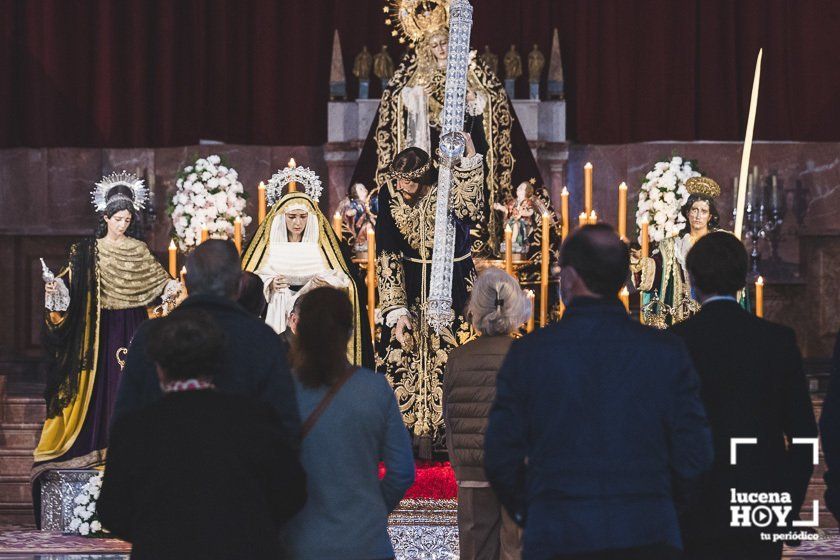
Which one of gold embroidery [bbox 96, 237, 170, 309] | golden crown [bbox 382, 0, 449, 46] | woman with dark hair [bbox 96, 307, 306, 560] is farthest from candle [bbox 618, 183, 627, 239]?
woman with dark hair [bbox 96, 307, 306, 560]

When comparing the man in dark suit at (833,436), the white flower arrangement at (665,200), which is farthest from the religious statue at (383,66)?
the man in dark suit at (833,436)

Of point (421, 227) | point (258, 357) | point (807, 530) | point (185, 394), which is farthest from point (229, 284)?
point (421, 227)

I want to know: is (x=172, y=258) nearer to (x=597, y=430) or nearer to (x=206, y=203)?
(x=206, y=203)

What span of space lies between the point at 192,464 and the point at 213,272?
788mm

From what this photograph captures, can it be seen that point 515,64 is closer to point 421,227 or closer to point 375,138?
point 375,138

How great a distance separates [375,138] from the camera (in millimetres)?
9938

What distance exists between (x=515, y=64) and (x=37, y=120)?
3.60m

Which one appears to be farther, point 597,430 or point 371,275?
point 371,275

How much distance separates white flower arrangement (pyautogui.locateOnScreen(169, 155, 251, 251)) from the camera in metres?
9.48

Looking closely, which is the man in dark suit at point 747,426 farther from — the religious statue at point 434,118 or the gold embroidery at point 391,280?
the religious statue at point 434,118

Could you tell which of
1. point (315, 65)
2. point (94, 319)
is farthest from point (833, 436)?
point (315, 65)

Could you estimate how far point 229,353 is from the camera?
435 cm

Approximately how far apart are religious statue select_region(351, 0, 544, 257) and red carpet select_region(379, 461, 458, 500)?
179 centimetres

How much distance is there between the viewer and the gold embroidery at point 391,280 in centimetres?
875
